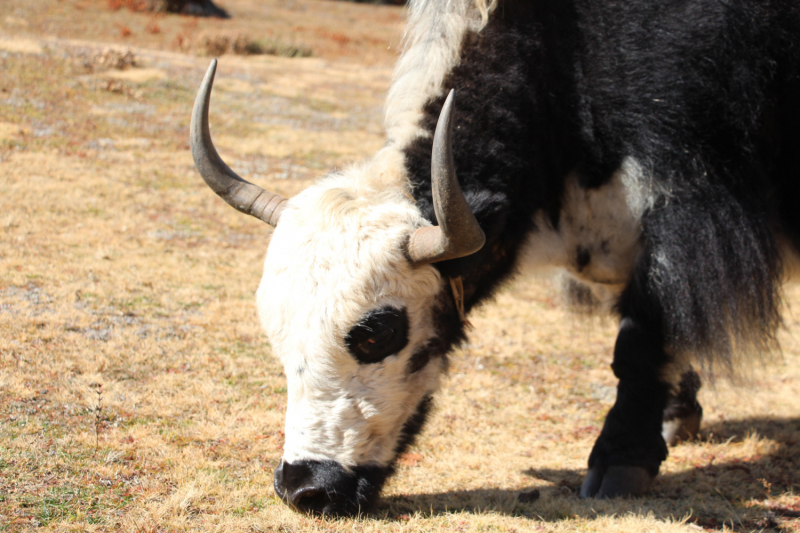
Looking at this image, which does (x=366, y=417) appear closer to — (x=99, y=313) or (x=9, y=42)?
(x=99, y=313)

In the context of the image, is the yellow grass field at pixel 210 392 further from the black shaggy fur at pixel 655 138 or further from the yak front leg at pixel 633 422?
the black shaggy fur at pixel 655 138

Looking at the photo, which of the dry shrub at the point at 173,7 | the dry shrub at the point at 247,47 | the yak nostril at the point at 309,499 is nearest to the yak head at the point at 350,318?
the yak nostril at the point at 309,499

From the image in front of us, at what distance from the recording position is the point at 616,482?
3.30 m

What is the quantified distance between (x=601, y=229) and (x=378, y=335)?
4.60 feet

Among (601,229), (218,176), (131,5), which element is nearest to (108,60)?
(131,5)

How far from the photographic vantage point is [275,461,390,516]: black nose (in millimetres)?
2605

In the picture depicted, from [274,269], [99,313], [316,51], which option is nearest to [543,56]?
[274,269]

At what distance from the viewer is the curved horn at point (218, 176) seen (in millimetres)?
2963

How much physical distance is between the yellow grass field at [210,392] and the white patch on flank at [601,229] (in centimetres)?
38

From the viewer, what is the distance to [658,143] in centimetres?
306

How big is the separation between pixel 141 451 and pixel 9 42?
11999mm

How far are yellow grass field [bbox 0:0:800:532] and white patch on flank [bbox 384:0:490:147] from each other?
69 cm

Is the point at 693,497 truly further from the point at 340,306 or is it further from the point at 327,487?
the point at 340,306

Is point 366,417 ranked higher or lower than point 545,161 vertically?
lower
